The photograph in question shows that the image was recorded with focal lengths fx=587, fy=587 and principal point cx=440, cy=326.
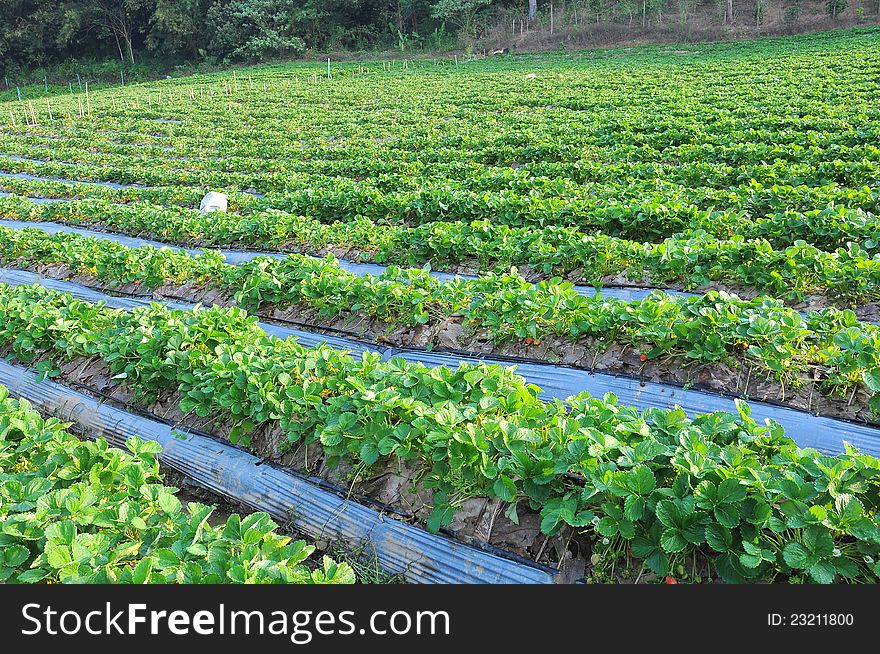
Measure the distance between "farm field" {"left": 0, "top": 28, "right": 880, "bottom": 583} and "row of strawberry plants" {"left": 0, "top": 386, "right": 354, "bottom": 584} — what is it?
0.02 meters

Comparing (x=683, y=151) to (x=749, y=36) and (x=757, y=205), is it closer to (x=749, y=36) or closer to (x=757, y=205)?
(x=757, y=205)

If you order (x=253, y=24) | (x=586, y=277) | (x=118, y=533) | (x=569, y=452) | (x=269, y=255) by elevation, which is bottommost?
(x=118, y=533)

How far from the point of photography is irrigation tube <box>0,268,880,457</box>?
3639 mm

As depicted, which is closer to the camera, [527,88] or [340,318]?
[340,318]

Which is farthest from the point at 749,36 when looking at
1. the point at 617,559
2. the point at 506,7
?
the point at 617,559

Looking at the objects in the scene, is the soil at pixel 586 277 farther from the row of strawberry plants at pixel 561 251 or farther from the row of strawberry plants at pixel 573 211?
the row of strawberry plants at pixel 573 211

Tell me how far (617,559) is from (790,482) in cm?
86

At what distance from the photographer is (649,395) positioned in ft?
13.9

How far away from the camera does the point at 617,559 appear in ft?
9.40

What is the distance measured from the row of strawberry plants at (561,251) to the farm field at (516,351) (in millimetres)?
33

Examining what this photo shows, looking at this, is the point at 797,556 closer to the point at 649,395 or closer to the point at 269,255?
the point at 649,395

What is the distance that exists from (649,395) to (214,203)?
345 inches

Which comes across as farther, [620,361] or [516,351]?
[516,351]

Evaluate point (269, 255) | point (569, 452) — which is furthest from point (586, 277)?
point (269, 255)
